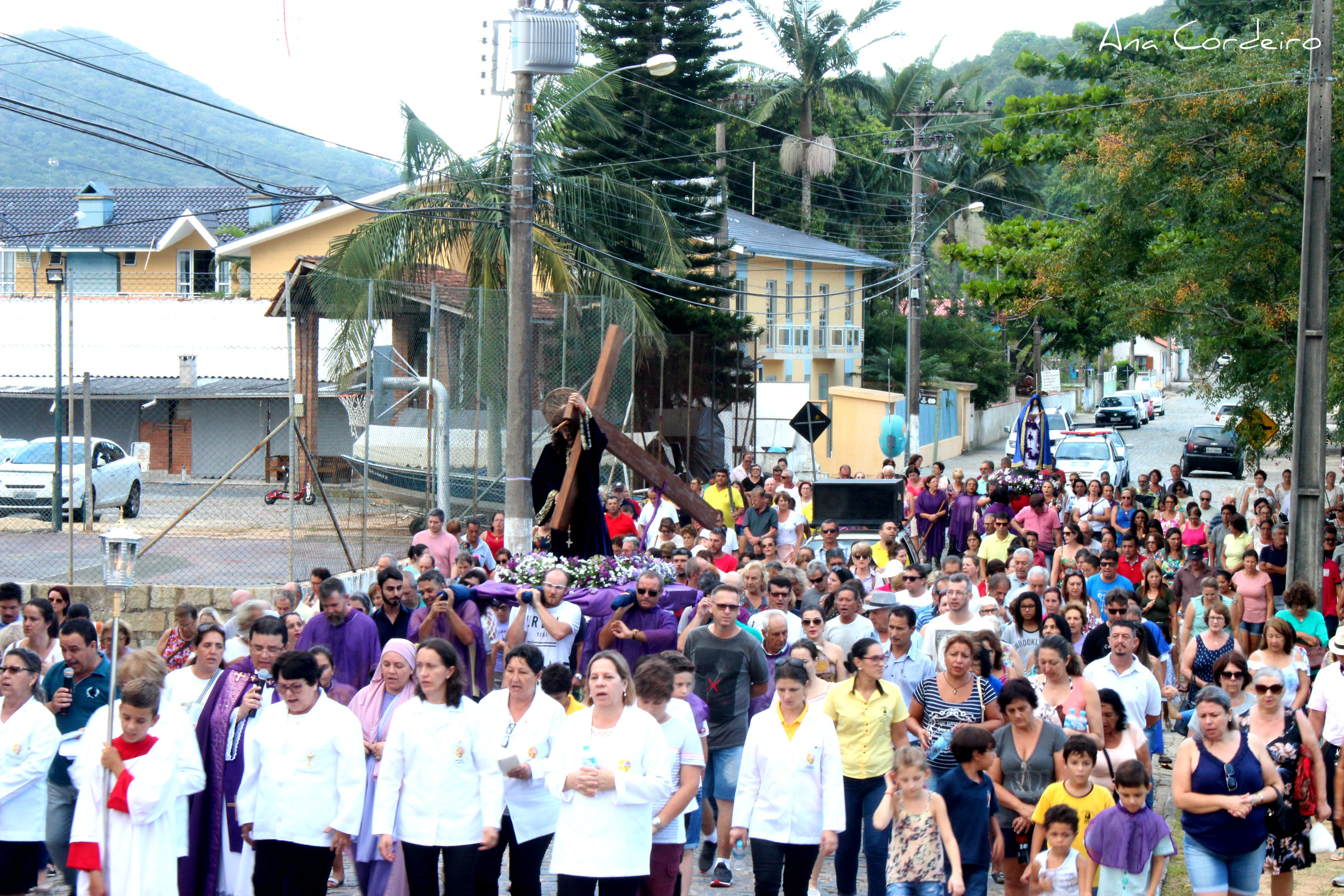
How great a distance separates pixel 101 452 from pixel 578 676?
55.1ft

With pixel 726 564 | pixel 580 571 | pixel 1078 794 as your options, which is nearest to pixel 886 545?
pixel 726 564

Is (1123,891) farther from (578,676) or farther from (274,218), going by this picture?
(274,218)

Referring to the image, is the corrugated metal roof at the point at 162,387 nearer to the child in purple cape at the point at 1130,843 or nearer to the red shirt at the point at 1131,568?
the red shirt at the point at 1131,568

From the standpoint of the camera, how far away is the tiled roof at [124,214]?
47156 millimetres

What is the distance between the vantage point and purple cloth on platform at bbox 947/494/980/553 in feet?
59.7

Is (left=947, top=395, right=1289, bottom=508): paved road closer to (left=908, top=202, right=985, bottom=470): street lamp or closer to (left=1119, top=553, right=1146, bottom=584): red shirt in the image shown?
(left=908, top=202, right=985, bottom=470): street lamp

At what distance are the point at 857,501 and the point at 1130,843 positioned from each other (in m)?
11.6

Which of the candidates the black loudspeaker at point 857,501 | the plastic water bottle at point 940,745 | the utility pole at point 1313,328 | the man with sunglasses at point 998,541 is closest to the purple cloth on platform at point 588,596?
the plastic water bottle at point 940,745

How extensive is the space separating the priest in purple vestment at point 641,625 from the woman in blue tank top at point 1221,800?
329cm

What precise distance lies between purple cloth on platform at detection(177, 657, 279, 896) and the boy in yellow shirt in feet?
13.2

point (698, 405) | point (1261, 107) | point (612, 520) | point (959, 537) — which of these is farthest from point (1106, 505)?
point (698, 405)

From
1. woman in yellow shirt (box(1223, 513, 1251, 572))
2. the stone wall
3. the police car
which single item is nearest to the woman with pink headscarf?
the stone wall

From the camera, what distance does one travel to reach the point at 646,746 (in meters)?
5.76

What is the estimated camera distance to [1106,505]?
58.3ft
